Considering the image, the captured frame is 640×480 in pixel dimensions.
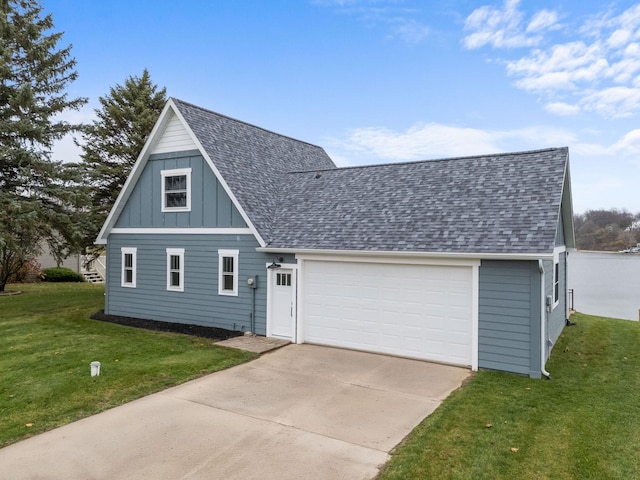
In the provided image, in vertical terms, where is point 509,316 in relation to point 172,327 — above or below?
above

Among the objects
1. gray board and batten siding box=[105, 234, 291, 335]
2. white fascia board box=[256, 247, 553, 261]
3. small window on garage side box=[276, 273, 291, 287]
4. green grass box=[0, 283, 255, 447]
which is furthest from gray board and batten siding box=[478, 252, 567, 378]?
gray board and batten siding box=[105, 234, 291, 335]

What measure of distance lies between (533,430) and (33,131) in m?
19.7

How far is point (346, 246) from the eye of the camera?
1048 centimetres

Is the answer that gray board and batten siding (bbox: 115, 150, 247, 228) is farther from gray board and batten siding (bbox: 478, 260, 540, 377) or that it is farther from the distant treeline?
the distant treeline

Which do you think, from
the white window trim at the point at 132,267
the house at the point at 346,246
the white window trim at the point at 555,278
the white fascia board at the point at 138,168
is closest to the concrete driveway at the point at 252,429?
the house at the point at 346,246

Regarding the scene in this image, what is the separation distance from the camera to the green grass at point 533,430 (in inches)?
194

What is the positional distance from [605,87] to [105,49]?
19.8m

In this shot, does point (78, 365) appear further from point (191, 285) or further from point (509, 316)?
point (509, 316)

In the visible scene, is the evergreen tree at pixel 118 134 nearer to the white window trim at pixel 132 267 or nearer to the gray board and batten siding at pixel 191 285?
the white window trim at pixel 132 267

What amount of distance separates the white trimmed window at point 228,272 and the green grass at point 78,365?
161 cm

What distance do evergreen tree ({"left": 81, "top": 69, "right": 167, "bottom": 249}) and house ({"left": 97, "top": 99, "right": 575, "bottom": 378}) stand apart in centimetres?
1169

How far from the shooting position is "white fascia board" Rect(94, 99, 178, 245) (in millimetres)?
12953

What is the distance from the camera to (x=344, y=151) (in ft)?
95.1

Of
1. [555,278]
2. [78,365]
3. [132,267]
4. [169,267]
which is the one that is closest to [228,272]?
[169,267]
